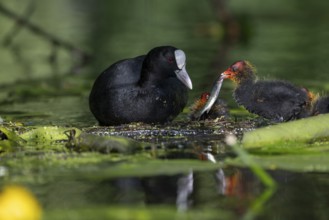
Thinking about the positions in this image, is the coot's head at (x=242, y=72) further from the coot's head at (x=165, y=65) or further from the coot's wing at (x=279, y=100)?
the coot's head at (x=165, y=65)

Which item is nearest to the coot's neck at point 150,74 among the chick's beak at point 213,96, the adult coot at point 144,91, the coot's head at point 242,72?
the adult coot at point 144,91

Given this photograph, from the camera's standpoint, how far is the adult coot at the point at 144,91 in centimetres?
775

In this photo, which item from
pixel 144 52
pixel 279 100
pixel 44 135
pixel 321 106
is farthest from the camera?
pixel 144 52

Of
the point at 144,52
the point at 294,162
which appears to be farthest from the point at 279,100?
the point at 144,52

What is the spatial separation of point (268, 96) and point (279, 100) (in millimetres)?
92

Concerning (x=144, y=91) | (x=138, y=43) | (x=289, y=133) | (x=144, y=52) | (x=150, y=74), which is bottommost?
(x=289, y=133)

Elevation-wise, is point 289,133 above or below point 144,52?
below

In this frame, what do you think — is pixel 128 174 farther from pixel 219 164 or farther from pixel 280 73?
pixel 280 73

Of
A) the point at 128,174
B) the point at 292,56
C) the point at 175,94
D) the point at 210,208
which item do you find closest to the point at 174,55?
the point at 175,94

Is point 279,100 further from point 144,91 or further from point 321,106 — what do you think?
point 144,91

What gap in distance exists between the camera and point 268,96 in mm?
7418

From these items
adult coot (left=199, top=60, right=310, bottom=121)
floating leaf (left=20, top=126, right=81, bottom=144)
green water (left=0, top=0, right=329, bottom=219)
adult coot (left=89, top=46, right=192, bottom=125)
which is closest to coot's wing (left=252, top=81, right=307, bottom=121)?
adult coot (left=199, top=60, right=310, bottom=121)

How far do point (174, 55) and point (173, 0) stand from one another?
1530 centimetres

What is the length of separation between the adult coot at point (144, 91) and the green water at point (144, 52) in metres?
0.56
